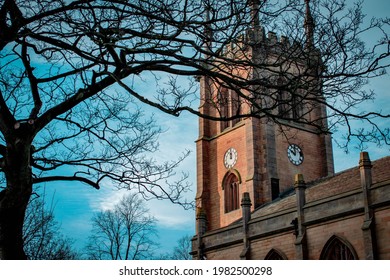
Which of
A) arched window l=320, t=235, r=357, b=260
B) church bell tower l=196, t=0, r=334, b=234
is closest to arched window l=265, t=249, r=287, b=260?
arched window l=320, t=235, r=357, b=260

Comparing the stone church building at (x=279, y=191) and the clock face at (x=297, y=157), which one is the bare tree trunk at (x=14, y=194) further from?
the clock face at (x=297, y=157)

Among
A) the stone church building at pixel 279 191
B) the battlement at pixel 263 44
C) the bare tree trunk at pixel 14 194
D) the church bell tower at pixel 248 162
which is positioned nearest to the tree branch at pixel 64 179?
the bare tree trunk at pixel 14 194

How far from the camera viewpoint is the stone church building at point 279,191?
15.3 metres

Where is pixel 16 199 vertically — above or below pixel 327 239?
below

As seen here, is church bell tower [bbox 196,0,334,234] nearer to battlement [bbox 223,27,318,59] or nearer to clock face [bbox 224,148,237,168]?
clock face [bbox 224,148,237,168]

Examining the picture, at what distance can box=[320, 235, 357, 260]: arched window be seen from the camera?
24.2 metres

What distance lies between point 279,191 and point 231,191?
13.8ft

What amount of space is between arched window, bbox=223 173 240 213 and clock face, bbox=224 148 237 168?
79cm

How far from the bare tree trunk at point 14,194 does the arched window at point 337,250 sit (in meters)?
18.8

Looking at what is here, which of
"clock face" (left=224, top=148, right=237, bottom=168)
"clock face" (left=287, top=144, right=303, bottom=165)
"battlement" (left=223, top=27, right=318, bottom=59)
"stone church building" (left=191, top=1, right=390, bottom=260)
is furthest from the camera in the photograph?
"clock face" (left=224, top=148, right=237, bottom=168)

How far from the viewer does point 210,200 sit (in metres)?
43.6
